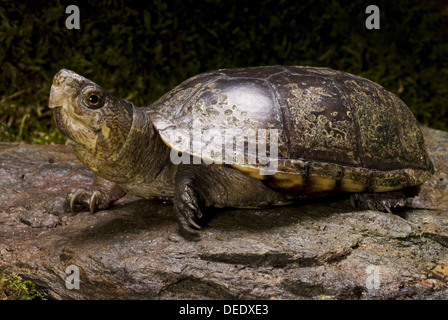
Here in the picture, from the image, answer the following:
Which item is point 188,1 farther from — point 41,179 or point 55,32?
point 41,179

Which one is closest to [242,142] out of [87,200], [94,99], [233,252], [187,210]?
[187,210]

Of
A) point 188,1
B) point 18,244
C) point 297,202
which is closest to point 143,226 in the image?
point 18,244

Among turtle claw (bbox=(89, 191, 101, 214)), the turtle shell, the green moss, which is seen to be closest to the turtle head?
the turtle shell

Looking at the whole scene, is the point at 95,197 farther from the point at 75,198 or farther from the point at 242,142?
the point at 242,142

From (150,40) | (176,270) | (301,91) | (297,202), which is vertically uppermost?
(150,40)

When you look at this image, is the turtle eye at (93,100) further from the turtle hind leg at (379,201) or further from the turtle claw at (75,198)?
the turtle hind leg at (379,201)

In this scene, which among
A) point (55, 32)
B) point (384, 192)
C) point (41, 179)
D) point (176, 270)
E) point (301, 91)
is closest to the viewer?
point (176, 270)

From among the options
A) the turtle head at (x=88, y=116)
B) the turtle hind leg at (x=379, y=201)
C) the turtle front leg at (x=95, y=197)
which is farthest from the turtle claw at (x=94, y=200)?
the turtle hind leg at (x=379, y=201)
